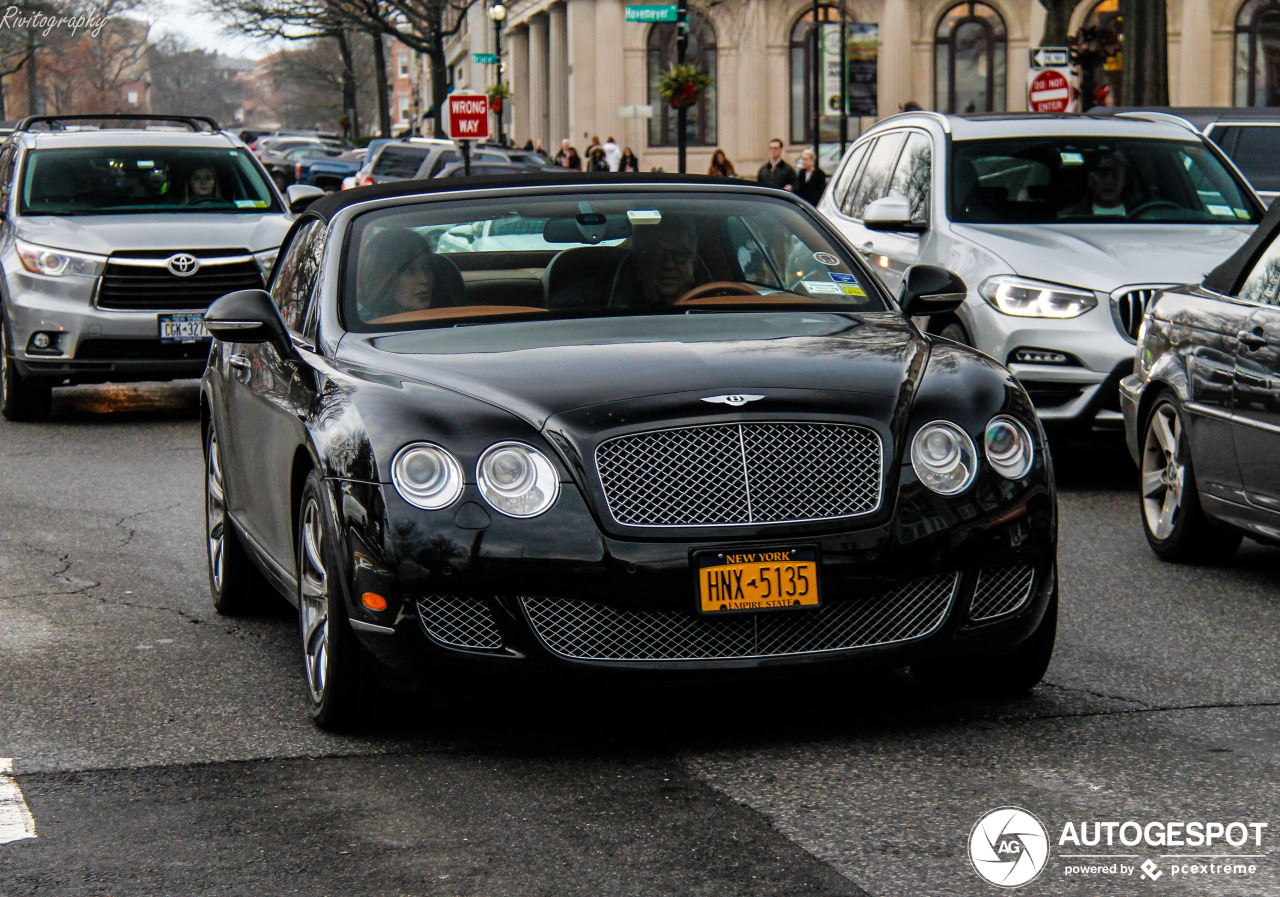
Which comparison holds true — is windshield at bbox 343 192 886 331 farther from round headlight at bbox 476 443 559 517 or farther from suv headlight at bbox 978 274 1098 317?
suv headlight at bbox 978 274 1098 317

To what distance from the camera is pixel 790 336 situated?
571 cm

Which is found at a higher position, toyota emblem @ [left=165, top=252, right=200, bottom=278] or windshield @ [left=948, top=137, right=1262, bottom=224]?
windshield @ [left=948, top=137, right=1262, bottom=224]

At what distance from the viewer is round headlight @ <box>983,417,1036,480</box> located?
5266 mm

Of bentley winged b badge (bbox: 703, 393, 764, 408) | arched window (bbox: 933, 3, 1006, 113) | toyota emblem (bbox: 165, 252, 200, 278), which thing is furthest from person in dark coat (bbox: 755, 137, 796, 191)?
arched window (bbox: 933, 3, 1006, 113)

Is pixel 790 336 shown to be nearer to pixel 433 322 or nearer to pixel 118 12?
pixel 433 322

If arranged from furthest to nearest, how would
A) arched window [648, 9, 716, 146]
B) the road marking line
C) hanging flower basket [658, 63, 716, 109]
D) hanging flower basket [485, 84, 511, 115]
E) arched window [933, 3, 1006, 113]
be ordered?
arched window [648, 9, 716, 146] → arched window [933, 3, 1006, 113] → hanging flower basket [485, 84, 511, 115] → hanging flower basket [658, 63, 716, 109] → the road marking line

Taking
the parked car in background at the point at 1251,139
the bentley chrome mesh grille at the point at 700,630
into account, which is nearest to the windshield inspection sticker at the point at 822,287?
the bentley chrome mesh grille at the point at 700,630

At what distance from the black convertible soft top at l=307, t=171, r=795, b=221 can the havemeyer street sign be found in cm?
2199

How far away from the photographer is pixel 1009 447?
17.4 feet

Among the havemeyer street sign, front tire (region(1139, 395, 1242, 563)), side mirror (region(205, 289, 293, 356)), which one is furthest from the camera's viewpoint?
the havemeyer street sign

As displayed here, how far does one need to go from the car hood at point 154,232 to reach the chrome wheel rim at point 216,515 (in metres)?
6.28

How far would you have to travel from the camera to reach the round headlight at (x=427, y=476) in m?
4.94

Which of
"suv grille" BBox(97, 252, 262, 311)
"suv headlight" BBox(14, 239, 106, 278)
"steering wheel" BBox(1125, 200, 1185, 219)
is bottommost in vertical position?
"suv grille" BBox(97, 252, 262, 311)

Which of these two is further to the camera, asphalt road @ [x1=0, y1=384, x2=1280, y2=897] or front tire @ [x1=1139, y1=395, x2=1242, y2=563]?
front tire @ [x1=1139, y1=395, x2=1242, y2=563]
